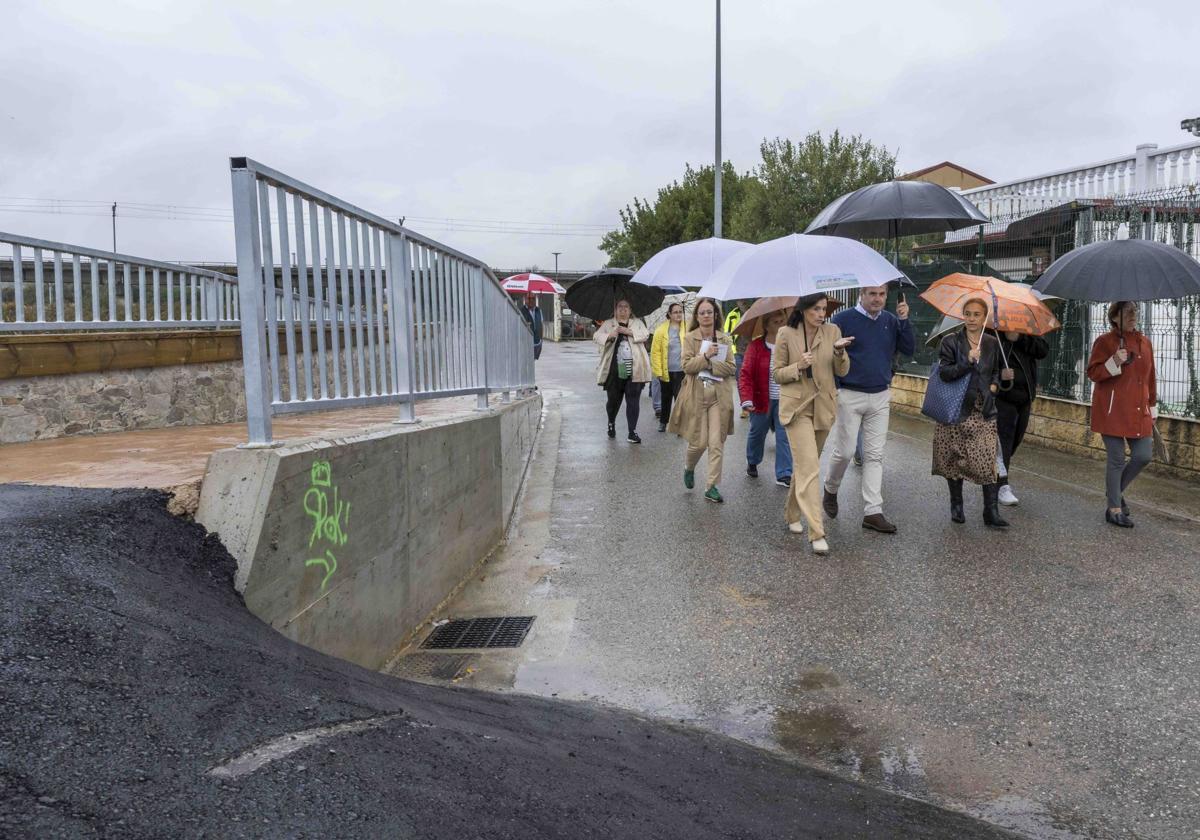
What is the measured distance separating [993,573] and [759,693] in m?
2.45

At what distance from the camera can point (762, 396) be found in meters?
9.12

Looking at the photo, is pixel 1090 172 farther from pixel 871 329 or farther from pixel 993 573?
pixel 993 573

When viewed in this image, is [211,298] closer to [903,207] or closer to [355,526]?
[355,526]

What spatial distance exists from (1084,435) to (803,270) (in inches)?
214

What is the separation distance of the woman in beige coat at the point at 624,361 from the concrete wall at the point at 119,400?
5007 millimetres

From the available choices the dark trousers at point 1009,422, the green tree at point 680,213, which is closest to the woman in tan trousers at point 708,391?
the dark trousers at point 1009,422

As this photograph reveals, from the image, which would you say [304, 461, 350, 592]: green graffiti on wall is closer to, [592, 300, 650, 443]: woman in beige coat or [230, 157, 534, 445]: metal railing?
[230, 157, 534, 445]: metal railing

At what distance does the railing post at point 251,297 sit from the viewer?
3.63 meters

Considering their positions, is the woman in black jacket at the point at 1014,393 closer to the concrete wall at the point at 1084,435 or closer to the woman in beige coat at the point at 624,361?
the concrete wall at the point at 1084,435

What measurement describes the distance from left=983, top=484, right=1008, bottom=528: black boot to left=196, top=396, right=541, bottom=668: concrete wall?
3863mm

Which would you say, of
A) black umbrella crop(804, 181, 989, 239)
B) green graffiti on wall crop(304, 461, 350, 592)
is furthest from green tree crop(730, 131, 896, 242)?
green graffiti on wall crop(304, 461, 350, 592)

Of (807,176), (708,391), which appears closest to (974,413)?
(708,391)

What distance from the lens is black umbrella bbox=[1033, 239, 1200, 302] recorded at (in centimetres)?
655

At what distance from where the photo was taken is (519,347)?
36.3 ft
